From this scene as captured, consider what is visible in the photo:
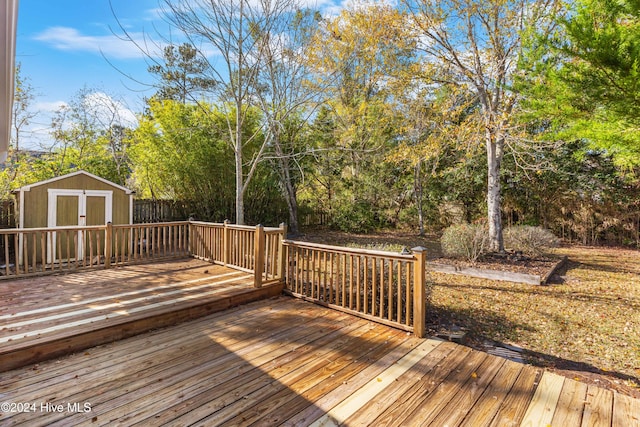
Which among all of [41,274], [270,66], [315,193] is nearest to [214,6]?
[270,66]

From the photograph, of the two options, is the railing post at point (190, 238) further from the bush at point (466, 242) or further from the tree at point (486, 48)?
the tree at point (486, 48)

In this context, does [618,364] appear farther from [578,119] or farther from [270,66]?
[270,66]

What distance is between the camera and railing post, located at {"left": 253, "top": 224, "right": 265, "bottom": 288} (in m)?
4.23

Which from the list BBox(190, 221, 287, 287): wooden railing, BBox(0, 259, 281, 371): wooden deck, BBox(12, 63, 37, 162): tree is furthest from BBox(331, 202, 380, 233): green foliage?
BBox(12, 63, 37, 162): tree

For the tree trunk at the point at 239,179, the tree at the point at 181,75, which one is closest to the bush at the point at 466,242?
the tree trunk at the point at 239,179

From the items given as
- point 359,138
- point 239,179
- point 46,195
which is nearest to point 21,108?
point 46,195

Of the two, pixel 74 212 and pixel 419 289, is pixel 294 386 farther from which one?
pixel 74 212

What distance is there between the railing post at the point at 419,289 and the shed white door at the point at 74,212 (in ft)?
20.4

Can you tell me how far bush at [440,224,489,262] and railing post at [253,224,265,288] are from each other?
182 inches

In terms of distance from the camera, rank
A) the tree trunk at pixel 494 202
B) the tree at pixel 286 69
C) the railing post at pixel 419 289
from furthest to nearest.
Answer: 1. the tree trunk at pixel 494 202
2. the tree at pixel 286 69
3. the railing post at pixel 419 289

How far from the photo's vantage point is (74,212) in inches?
246

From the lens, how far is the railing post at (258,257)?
4230mm

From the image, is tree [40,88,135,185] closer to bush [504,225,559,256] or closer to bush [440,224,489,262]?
bush [440,224,489,262]

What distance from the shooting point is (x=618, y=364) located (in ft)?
9.45
